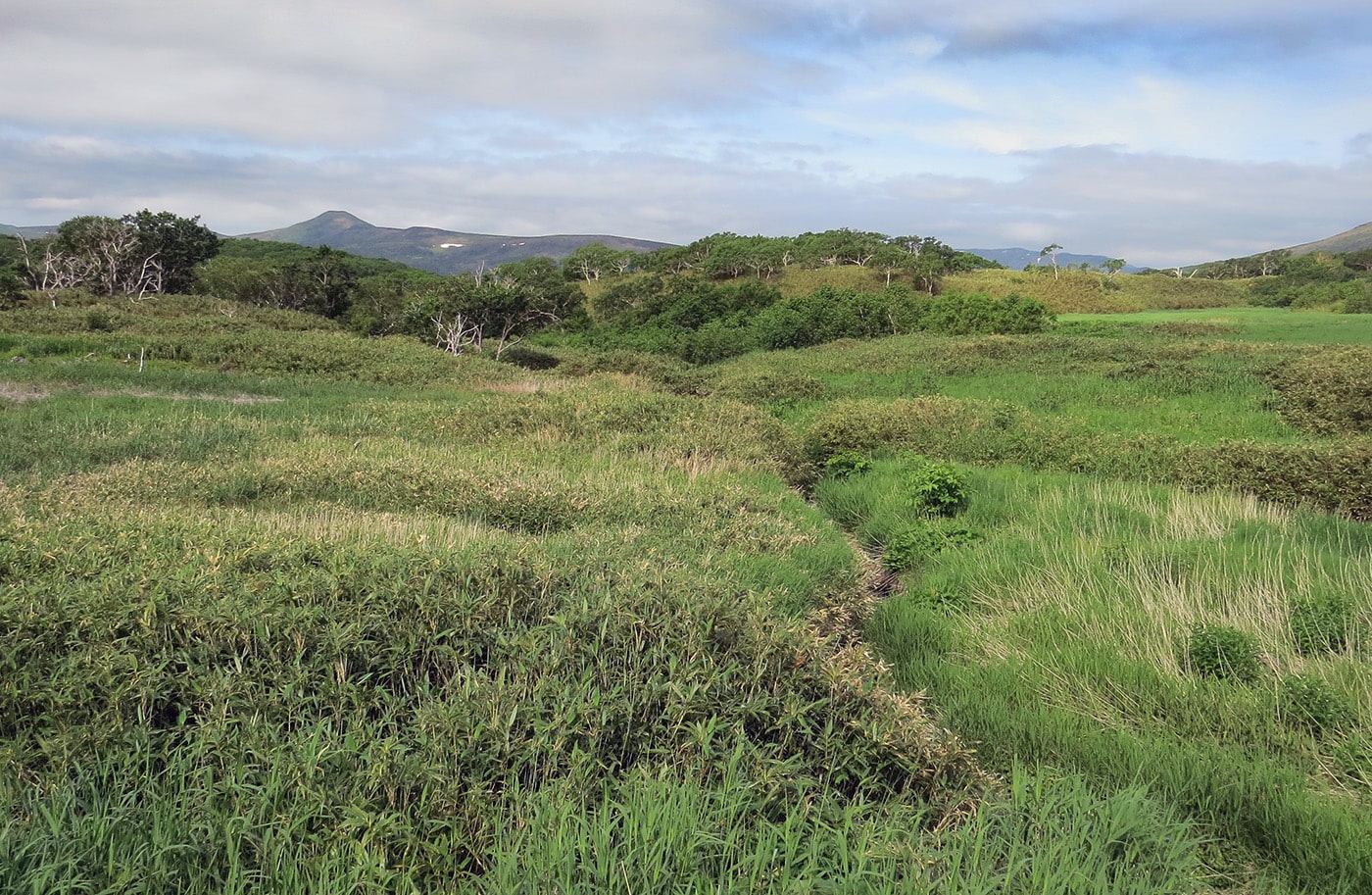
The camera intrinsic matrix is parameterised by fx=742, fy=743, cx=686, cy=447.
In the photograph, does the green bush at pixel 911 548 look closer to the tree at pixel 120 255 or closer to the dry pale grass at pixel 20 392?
the dry pale grass at pixel 20 392

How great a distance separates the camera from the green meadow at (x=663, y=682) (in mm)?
2781

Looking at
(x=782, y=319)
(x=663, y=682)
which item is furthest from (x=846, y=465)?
(x=782, y=319)

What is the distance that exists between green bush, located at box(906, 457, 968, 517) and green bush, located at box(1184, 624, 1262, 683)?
14.0 ft

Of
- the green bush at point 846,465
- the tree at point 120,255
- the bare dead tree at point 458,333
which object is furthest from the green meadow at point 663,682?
the tree at point 120,255

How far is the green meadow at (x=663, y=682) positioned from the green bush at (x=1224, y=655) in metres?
0.03

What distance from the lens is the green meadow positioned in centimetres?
278

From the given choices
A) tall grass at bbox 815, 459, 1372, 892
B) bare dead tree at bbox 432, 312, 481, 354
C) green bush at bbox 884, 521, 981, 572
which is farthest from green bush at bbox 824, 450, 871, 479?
bare dead tree at bbox 432, 312, 481, 354

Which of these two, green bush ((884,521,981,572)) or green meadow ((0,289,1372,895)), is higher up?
green meadow ((0,289,1372,895))

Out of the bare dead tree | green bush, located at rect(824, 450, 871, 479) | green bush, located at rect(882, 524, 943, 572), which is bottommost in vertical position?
green bush, located at rect(882, 524, 943, 572)

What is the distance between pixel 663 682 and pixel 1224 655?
4.05 m

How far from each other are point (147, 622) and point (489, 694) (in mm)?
1735

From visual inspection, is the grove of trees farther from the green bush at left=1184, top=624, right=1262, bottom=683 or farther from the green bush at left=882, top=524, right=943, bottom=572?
the green bush at left=1184, top=624, right=1262, bottom=683

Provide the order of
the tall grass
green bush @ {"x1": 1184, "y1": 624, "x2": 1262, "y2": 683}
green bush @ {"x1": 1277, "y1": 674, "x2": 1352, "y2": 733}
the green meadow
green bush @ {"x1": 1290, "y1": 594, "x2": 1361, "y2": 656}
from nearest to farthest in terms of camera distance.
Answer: the green meadow → the tall grass → green bush @ {"x1": 1277, "y1": 674, "x2": 1352, "y2": 733} → green bush @ {"x1": 1184, "y1": 624, "x2": 1262, "y2": 683} → green bush @ {"x1": 1290, "y1": 594, "x2": 1361, "y2": 656}

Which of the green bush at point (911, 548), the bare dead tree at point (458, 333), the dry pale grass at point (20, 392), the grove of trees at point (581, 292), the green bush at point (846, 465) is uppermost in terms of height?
the grove of trees at point (581, 292)
